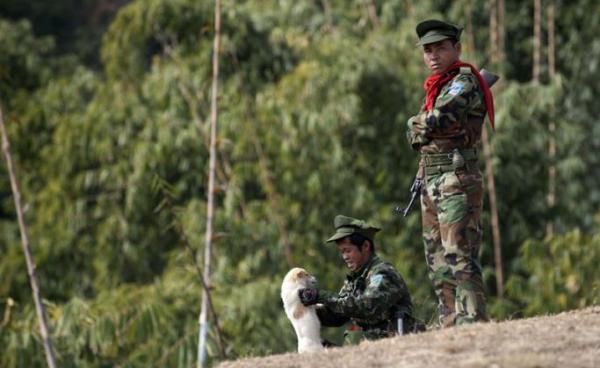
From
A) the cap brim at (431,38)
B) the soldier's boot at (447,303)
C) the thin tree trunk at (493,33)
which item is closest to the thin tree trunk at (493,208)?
the thin tree trunk at (493,33)

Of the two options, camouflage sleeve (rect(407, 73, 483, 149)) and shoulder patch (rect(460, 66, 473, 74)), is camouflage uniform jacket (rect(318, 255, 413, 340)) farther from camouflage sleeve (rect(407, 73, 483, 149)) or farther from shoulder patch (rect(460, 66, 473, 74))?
shoulder patch (rect(460, 66, 473, 74))

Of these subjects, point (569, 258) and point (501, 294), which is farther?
point (501, 294)

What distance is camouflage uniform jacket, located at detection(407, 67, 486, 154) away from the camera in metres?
6.60

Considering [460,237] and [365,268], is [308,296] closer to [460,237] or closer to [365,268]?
[365,268]

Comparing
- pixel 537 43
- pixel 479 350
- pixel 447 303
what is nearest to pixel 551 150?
pixel 537 43

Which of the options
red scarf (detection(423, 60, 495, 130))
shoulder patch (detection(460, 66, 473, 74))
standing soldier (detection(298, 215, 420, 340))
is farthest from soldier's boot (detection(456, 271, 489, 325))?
shoulder patch (detection(460, 66, 473, 74))

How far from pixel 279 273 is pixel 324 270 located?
1.88 ft

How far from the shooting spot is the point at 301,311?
6633 millimetres

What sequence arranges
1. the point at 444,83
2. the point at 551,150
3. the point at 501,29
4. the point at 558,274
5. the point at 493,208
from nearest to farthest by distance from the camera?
1. the point at 444,83
2. the point at 558,274
3. the point at 493,208
4. the point at 551,150
5. the point at 501,29

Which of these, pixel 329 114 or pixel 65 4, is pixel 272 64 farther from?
pixel 65 4

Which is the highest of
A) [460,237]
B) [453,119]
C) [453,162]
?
[453,119]

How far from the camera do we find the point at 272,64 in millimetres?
17203

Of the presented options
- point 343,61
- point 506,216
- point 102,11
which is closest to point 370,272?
point 343,61

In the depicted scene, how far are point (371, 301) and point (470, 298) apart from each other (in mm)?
451
